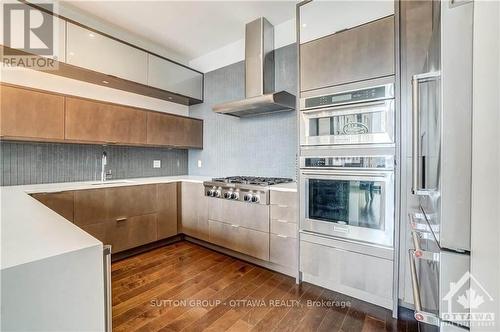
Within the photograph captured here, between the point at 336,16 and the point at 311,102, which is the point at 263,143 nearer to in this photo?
the point at 311,102

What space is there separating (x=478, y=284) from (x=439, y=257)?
0.45 ft

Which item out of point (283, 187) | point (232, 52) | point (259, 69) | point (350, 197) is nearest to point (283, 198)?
point (283, 187)

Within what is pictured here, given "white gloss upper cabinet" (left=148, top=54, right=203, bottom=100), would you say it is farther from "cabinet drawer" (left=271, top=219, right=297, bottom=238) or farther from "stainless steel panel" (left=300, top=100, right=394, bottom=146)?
"cabinet drawer" (left=271, top=219, right=297, bottom=238)

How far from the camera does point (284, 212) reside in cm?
234

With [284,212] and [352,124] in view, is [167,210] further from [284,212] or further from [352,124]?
[352,124]

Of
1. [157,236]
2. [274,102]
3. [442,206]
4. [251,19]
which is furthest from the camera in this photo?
[157,236]

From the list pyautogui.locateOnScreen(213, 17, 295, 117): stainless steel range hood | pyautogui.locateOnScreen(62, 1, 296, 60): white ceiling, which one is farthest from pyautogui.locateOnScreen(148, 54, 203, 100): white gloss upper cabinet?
pyautogui.locateOnScreen(213, 17, 295, 117): stainless steel range hood

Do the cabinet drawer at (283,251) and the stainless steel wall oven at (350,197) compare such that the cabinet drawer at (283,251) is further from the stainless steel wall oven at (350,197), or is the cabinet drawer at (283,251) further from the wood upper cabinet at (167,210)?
the wood upper cabinet at (167,210)

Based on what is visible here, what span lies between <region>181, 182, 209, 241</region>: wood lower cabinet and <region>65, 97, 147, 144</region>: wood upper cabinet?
0.88 meters

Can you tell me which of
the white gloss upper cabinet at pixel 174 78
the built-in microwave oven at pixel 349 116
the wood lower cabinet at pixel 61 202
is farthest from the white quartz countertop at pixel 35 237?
the white gloss upper cabinet at pixel 174 78

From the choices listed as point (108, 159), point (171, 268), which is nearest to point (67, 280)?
point (171, 268)

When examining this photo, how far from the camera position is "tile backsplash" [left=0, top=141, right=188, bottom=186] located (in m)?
2.41

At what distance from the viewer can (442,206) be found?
2.60 ft

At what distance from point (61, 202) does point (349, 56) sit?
288cm
